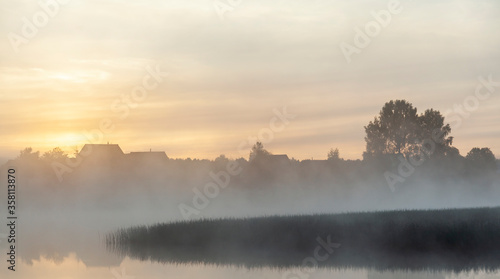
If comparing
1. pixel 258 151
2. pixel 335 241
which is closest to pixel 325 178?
pixel 258 151

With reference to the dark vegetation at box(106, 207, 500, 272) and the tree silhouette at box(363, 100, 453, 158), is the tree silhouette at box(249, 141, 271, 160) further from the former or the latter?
the dark vegetation at box(106, 207, 500, 272)

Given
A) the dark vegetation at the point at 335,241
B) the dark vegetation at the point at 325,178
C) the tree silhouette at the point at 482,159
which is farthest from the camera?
the tree silhouette at the point at 482,159

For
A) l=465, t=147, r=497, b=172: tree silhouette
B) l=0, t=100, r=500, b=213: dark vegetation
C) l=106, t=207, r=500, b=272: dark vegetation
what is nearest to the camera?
l=106, t=207, r=500, b=272: dark vegetation

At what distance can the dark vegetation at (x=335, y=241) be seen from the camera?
3111 centimetres

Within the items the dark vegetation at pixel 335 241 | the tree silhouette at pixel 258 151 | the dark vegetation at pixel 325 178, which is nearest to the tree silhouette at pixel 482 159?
the dark vegetation at pixel 325 178

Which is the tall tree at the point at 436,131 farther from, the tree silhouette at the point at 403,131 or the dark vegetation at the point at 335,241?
the dark vegetation at the point at 335,241

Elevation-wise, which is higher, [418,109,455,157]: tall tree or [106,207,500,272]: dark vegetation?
[418,109,455,157]: tall tree

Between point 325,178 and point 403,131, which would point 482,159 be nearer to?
point 403,131

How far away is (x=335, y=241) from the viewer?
33875 mm

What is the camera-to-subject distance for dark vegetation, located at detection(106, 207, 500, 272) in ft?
102

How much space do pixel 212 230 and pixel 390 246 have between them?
9827 millimetres

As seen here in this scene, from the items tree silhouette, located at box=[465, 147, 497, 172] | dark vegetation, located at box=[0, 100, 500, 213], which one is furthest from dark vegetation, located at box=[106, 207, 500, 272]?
tree silhouette, located at box=[465, 147, 497, 172]

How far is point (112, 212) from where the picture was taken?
76.4m

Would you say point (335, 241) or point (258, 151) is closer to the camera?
point (335, 241)
